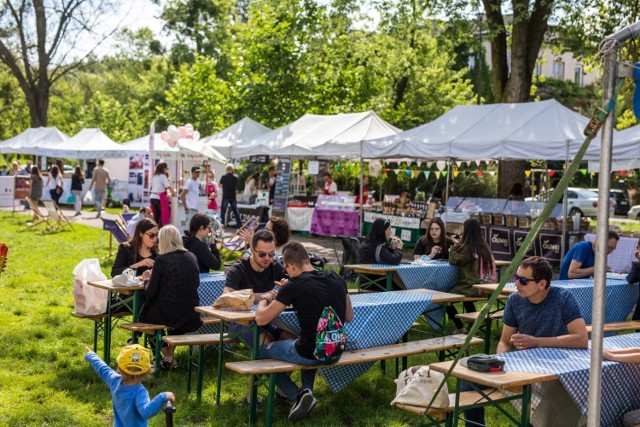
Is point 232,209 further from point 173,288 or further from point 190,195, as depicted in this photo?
point 173,288

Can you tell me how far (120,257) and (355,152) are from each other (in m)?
10.4

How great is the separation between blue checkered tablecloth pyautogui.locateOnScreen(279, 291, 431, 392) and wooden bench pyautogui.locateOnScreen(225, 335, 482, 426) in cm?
10

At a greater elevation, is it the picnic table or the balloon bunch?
the balloon bunch

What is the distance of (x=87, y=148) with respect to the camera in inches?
1156

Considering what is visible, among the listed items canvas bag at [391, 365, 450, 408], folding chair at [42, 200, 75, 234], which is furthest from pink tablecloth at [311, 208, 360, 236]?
canvas bag at [391, 365, 450, 408]

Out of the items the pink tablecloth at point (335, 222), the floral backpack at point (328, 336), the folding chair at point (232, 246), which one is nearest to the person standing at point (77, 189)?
the pink tablecloth at point (335, 222)

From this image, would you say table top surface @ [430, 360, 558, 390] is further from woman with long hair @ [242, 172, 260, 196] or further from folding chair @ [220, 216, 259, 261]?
woman with long hair @ [242, 172, 260, 196]

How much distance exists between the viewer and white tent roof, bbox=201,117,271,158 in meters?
21.8

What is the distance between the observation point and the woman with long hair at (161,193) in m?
17.8

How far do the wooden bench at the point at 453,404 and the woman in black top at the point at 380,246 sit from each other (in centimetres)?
459

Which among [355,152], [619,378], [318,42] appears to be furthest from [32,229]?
[619,378]

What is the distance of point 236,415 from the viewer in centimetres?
639

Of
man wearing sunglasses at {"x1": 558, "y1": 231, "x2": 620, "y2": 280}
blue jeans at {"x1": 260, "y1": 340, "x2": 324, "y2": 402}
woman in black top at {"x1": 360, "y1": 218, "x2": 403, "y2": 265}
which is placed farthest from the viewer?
woman in black top at {"x1": 360, "y1": 218, "x2": 403, "y2": 265}


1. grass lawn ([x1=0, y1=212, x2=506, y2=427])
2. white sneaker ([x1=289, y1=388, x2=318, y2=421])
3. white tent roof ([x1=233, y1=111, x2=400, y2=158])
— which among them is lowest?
grass lawn ([x1=0, y1=212, x2=506, y2=427])
